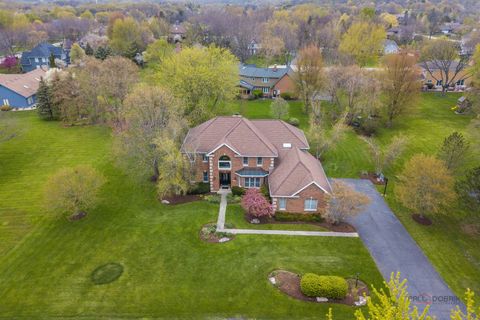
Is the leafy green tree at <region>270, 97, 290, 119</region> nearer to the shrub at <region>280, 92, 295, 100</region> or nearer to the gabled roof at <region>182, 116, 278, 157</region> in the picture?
the gabled roof at <region>182, 116, 278, 157</region>

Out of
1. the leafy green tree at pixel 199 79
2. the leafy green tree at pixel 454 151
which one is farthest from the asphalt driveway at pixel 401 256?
the leafy green tree at pixel 199 79

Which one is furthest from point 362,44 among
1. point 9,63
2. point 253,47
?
point 9,63

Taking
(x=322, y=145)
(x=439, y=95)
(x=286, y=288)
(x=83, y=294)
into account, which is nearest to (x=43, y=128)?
(x=83, y=294)

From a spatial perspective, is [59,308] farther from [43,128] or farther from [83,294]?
[43,128]

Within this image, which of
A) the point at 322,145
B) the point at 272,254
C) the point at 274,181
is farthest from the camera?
the point at 322,145

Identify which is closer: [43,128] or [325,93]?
[43,128]

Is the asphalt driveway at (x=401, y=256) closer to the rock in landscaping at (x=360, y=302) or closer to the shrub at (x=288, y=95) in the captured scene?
the rock in landscaping at (x=360, y=302)

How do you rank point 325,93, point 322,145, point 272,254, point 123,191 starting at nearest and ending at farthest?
point 272,254 < point 123,191 < point 322,145 < point 325,93
